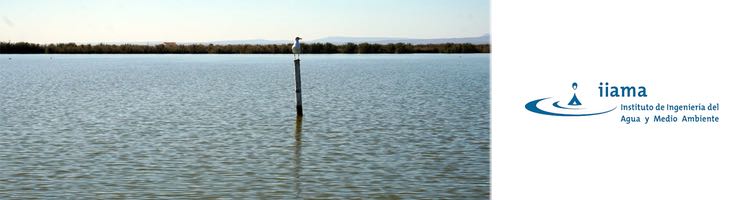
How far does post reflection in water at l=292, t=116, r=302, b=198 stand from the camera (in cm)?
1662

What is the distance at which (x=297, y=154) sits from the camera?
21594mm
